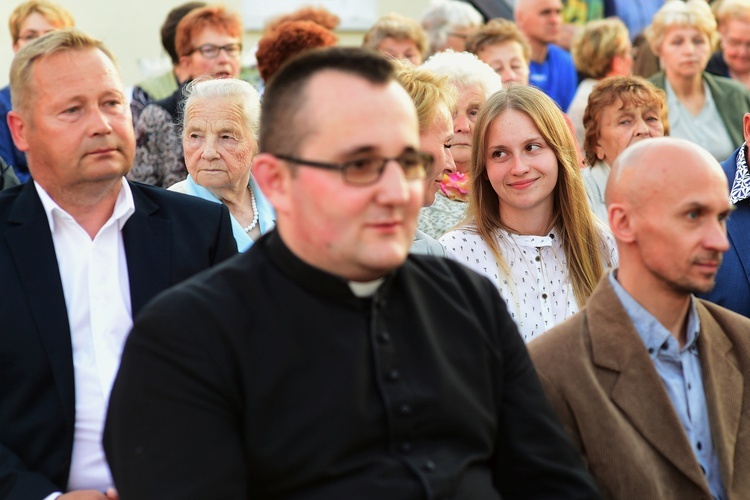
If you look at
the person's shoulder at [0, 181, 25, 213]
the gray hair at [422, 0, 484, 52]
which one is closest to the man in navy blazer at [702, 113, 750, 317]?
the person's shoulder at [0, 181, 25, 213]

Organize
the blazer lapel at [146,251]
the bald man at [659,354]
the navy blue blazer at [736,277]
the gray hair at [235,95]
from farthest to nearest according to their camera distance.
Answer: the gray hair at [235,95] < the navy blue blazer at [736,277] < the blazer lapel at [146,251] < the bald man at [659,354]

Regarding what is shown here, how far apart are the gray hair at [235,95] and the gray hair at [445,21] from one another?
11.4 feet

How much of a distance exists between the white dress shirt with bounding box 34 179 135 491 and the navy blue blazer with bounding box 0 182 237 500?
0.04 meters

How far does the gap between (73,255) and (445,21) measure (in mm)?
5257

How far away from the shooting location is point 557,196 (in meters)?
4.27

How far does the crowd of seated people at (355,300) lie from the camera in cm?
230

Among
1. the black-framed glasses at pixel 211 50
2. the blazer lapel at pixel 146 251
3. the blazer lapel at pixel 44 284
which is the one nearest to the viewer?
the blazer lapel at pixel 44 284

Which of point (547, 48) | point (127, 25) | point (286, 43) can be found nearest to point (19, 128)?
point (286, 43)

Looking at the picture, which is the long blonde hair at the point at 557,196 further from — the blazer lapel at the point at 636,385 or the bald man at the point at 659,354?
the blazer lapel at the point at 636,385

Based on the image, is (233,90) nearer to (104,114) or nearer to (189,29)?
(104,114)

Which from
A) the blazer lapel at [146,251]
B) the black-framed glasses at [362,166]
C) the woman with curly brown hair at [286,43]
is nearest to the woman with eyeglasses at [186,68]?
the woman with curly brown hair at [286,43]

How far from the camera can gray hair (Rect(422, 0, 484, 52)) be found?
7934 millimetres

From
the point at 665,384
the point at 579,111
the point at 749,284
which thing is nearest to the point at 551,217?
Answer: the point at 749,284

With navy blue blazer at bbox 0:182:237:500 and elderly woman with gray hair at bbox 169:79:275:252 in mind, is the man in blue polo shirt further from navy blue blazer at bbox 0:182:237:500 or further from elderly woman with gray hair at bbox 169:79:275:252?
navy blue blazer at bbox 0:182:237:500
